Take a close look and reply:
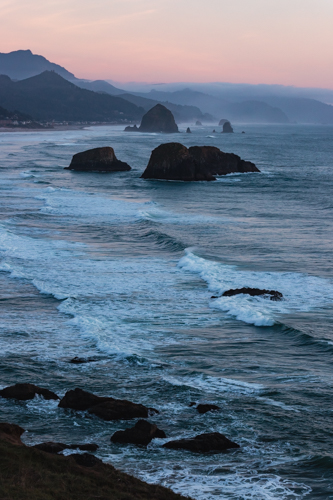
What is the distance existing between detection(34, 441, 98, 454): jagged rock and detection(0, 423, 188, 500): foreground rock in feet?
1.98

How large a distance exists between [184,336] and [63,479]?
9866 mm

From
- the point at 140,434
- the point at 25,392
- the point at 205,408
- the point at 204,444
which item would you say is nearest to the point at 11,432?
the point at 25,392

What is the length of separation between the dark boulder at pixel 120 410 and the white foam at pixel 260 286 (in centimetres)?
830

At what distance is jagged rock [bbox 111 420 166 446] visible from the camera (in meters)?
12.0

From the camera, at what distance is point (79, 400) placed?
13500 mm

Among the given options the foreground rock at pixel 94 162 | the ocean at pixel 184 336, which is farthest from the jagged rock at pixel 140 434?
the foreground rock at pixel 94 162

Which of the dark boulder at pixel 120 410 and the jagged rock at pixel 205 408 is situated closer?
the dark boulder at pixel 120 410

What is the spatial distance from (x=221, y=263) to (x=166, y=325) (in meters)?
10.1

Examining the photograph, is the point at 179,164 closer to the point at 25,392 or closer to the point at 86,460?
the point at 25,392

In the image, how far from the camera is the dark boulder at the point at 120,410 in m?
13.1

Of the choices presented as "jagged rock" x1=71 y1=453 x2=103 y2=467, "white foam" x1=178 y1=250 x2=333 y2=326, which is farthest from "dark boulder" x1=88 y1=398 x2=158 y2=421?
"white foam" x1=178 y1=250 x2=333 y2=326

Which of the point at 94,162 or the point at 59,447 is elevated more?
the point at 94,162

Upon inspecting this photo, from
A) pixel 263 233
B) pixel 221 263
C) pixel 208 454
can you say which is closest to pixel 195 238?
pixel 263 233

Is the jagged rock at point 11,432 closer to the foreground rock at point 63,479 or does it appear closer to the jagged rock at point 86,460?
the foreground rock at point 63,479
